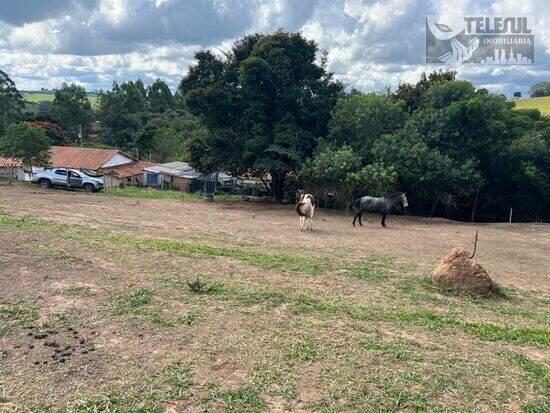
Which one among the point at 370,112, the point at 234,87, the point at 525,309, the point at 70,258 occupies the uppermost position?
the point at 234,87

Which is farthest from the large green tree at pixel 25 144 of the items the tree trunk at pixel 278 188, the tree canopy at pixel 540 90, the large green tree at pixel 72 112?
the tree canopy at pixel 540 90

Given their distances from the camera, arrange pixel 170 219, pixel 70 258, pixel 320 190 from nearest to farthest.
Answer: pixel 70 258 < pixel 170 219 < pixel 320 190

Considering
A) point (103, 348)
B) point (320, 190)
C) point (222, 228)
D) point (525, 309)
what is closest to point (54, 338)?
point (103, 348)

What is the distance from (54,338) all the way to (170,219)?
10.8 metres

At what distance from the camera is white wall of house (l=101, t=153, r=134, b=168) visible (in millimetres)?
38875

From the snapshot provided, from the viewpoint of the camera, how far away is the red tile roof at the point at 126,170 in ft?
125

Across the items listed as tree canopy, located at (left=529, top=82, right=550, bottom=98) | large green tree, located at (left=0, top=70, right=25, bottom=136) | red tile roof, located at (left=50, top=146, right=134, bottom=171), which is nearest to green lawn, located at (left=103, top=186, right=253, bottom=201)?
red tile roof, located at (left=50, top=146, right=134, bottom=171)

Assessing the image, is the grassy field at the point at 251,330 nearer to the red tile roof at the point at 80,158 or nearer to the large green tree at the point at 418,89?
the large green tree at the point at 418,89

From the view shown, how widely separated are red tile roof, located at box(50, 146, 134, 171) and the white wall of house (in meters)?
0.30

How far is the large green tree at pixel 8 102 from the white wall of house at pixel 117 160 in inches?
612

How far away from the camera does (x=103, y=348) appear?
190 inches

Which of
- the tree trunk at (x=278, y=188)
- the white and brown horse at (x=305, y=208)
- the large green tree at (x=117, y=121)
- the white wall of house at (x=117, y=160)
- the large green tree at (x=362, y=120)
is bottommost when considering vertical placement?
the white and brown horse at (x=305, y=208)

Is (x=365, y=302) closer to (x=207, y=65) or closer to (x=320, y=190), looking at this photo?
(x=320, y=190)

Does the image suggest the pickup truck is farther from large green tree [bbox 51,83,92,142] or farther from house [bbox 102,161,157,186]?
large green tree [bbox 51,83,92,142]
